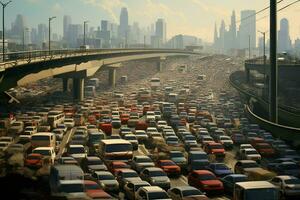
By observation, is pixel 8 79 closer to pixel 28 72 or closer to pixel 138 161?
pixel 28 72

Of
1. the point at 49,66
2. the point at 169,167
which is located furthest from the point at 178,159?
the point at 49,66

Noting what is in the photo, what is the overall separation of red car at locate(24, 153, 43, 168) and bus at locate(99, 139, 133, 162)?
431 cm

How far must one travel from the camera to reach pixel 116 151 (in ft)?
118

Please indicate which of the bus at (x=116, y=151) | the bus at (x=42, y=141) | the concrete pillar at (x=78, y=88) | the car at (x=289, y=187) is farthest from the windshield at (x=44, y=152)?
the concrete pillar at (x=78, y=88)

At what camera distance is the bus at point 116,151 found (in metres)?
35.5

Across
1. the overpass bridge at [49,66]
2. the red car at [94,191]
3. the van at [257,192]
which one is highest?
the overpass bridge at [49,66]

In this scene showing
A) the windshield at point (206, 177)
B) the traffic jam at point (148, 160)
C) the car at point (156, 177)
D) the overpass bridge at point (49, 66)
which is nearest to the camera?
the traffic jam at point (148, 160)

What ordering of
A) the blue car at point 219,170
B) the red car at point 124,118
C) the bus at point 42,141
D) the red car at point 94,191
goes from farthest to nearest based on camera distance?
the red car at point 124,118 < the bus at point 42,141 < the blue car at point 219,170 < the red car at point 94,191

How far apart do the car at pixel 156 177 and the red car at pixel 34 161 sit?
25.3 ft

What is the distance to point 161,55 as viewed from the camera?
654 feet

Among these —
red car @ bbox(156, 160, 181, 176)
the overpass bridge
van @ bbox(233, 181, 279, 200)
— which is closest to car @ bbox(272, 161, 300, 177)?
red car @ bbox(156, 160, 181, 176)

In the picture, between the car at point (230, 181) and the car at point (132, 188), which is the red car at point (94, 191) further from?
the car at point (230, 181)

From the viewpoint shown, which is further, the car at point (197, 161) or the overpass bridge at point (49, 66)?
the overpass bridge at point (49, 66)

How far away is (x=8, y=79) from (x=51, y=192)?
28.2 metres
